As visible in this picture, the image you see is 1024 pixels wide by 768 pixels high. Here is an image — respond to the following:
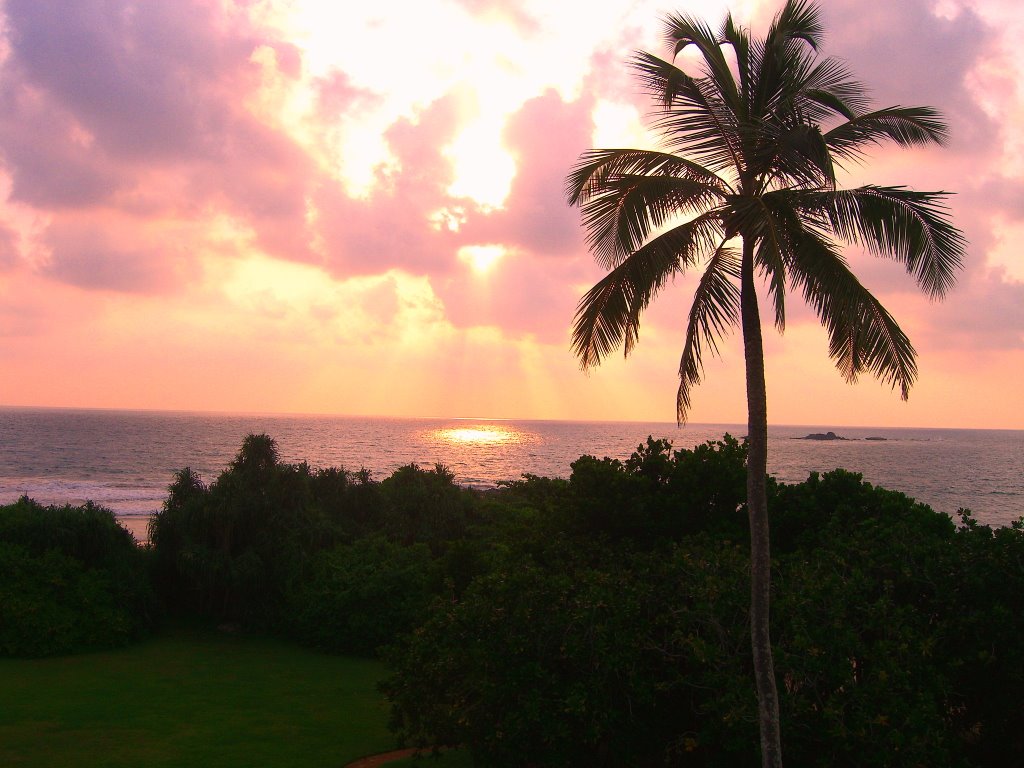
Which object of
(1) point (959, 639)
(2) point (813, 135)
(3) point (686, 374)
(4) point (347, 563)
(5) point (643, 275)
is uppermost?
(2) point (813, 135)

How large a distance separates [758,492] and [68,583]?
25.5m

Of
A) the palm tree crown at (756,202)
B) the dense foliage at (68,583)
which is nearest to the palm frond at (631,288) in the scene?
the palm tree crown at (756,202)

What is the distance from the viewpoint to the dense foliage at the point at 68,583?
24469 millimetres

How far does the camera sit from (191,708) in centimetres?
1981

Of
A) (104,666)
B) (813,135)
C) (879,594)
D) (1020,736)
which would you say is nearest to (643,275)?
(813,135)

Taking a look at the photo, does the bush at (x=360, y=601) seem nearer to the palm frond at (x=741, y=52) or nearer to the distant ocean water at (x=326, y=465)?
the palm frond at (x=741, y=52)

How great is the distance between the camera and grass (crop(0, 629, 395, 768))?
16594 millimetres

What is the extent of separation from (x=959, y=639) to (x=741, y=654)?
457 centimetres

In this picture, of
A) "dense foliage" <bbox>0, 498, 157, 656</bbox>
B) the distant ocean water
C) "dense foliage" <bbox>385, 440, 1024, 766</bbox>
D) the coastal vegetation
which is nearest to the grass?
the coastal vegetation

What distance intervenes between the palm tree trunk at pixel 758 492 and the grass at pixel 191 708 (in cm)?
983

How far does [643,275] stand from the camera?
29.3 feet

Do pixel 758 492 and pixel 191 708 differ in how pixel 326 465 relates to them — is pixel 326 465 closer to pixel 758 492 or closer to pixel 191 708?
pixel 191 708

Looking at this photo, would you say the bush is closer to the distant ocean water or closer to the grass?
the grass

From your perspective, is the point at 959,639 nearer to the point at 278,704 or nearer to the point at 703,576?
the point at 703,576
